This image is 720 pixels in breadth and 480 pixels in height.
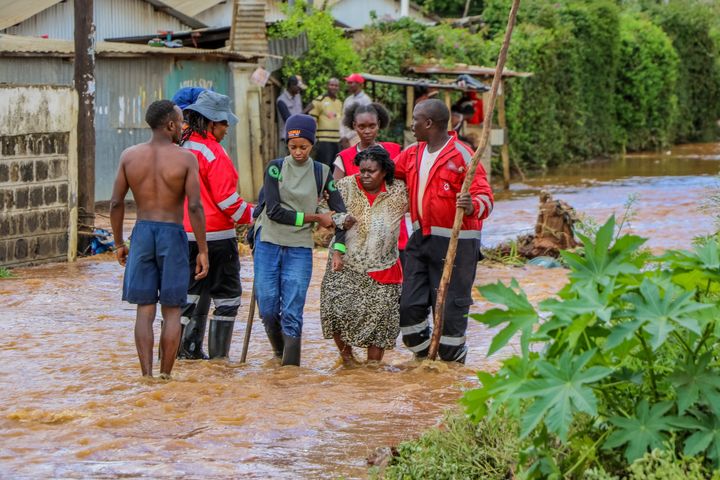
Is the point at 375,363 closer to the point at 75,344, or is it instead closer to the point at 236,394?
the point at 236,394

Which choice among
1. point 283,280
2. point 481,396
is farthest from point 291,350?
point 481,396

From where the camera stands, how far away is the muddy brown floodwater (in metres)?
5.56

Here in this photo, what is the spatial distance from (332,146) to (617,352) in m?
14.5

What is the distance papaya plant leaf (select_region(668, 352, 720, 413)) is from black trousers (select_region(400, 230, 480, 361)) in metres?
3.24

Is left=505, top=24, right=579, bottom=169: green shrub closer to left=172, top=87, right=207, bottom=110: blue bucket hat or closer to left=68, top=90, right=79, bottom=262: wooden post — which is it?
left=68, top=90, right=79, bottom=262: wooden post

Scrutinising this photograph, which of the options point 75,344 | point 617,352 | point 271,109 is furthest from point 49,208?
point 617,352

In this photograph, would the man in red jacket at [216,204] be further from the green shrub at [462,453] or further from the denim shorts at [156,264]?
the green shrub at [462,453]

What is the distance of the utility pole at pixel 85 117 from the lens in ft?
42.1

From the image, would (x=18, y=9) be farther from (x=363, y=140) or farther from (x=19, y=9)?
(x=363, y=140)

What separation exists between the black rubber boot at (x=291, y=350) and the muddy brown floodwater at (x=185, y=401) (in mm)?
85

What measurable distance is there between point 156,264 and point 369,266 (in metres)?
1.33

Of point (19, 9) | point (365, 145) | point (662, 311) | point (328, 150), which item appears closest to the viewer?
point (662, 311)

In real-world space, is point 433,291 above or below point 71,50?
below

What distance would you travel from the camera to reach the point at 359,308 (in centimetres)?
747
